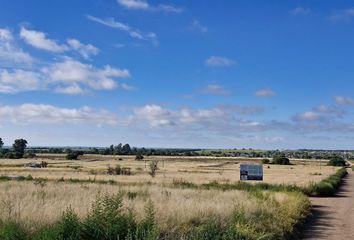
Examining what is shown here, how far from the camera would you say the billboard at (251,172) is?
163 feet

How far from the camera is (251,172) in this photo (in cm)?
5062

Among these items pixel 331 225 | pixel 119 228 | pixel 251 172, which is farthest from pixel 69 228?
pixel 251 172

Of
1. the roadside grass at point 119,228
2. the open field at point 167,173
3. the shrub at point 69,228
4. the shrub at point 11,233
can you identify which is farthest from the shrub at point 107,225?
the open field at point 167,173

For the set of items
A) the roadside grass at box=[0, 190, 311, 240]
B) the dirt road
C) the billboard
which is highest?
the billboard

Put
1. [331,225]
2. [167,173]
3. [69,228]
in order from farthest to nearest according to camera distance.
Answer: [167,173] → [331,225] → [69,228]

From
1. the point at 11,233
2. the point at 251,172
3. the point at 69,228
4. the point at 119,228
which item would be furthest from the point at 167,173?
the point at 11,233

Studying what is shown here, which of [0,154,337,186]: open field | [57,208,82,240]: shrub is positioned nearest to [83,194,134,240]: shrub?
[57,208,82,240]: shrub

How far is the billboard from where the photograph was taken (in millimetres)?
49819

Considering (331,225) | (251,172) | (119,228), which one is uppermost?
(251,172)

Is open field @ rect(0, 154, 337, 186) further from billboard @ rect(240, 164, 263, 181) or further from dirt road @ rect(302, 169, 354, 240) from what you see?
dirt road @ rect(302, 169, 354, 240)

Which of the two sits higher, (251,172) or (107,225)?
(251,172)

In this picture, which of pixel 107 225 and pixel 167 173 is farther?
pixel 167 173

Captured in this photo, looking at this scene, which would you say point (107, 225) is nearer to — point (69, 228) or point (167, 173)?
point (69, 228)

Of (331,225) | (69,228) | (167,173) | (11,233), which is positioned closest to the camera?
(11,233)
